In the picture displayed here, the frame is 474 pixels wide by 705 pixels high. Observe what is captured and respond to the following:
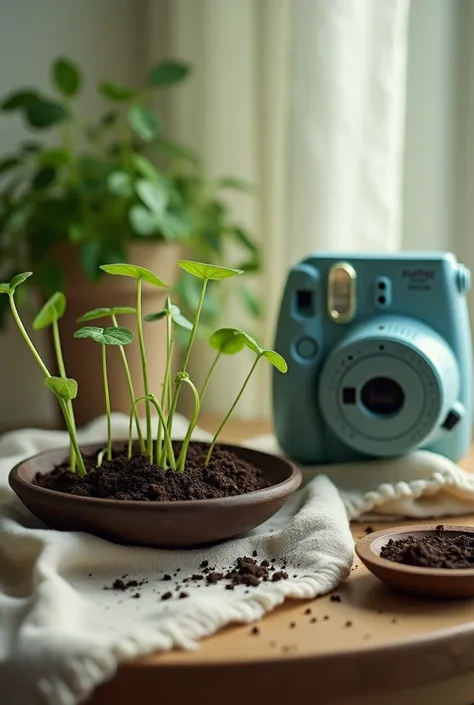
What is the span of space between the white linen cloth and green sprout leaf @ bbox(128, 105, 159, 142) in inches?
20.9

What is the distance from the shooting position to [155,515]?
748mm

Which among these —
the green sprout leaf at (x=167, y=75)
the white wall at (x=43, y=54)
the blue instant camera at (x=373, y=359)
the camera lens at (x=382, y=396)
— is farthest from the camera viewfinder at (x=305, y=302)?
the white wall at (x=43, y=54)

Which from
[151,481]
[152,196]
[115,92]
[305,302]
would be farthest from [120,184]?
[151,481]

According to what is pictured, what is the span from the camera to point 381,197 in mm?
1313

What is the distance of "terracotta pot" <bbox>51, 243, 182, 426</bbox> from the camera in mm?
1298

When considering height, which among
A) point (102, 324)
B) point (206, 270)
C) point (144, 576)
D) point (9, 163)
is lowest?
point (144, 576)

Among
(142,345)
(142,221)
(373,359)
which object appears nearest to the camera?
(142,345)

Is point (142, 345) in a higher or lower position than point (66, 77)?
lower

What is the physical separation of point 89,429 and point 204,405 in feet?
1.29

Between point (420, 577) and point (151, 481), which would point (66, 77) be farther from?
point (420, 577)

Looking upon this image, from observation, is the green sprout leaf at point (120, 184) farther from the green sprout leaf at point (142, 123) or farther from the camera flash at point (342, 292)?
the camera flash at point (342, 292)

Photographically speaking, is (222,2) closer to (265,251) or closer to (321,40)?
(321,40)

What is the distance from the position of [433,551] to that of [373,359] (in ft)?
0.90

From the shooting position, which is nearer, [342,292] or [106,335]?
[106,335]
